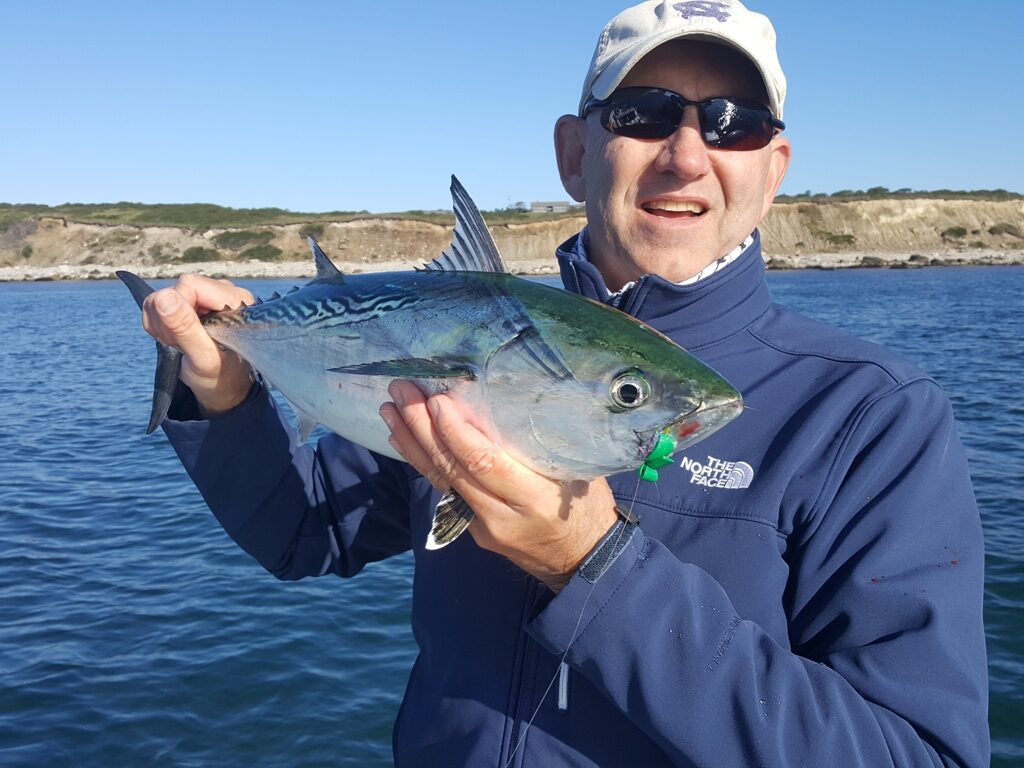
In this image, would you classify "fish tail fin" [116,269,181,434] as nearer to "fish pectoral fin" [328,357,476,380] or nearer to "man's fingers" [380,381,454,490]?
"fish pectoral fin" [328,357,476,380]

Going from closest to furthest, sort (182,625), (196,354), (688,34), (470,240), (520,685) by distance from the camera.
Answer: (520,685), (688,34), (470,240), (196,354), (182,625)

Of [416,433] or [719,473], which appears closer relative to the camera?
[416,433]

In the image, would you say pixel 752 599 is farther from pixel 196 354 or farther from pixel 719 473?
pixel 196 354

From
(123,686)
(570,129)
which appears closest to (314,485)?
(570,129)

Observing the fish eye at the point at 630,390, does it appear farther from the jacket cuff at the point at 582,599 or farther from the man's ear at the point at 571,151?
the man's ear at the point at 571,151

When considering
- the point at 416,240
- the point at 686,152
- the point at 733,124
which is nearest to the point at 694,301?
the point at 686,152

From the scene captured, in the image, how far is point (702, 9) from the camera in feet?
8.27

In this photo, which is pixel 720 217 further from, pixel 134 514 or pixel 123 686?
pixel 134 514

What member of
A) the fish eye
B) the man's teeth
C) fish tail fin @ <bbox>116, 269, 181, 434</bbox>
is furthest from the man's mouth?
fish tail fin @ <bbox>116, 269, 181, 434</bbox>

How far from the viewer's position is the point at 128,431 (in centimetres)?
1641

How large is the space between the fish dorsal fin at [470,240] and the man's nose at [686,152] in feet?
1.91

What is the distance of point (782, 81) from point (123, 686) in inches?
270

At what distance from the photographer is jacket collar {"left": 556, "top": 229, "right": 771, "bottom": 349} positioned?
Answer: 257 centimetres

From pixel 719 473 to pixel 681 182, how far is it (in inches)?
36.1
